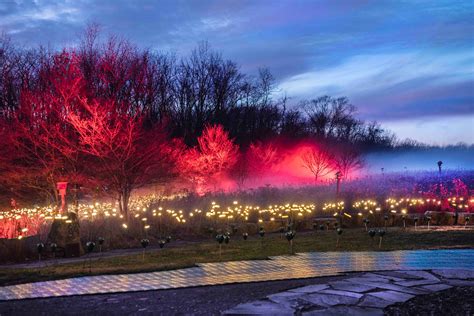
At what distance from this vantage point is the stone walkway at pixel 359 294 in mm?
4930

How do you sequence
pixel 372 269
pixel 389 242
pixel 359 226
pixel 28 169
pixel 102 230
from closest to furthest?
pixel 372 269, pixel 389 242, pixel 102 230, pixel 359 226, pixel 28 169

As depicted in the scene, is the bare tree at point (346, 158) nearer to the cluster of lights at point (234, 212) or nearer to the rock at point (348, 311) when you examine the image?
the cluster of lights at point (234, 212)

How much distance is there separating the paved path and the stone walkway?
2.41 feet

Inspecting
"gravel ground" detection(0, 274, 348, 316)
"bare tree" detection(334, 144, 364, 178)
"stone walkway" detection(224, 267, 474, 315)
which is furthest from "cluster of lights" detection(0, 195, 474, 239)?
"bare tree" detection(334, 144, 364, 178)

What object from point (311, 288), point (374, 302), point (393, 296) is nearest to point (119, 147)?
point (311, 288)

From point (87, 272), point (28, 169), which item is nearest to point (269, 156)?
point (28, 169)

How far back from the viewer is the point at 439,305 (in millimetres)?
5094

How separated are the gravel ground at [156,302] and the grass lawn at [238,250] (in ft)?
5.49

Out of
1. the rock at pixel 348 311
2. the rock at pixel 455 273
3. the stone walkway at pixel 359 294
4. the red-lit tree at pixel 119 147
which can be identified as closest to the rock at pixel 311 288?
the stone walkway at pixel 359 294

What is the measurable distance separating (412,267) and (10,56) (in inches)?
1032

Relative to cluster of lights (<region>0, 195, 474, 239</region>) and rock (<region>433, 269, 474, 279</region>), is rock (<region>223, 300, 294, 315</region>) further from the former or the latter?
cluster of lights (<region>0, 195, 474, 239</region>)

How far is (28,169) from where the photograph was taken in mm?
18156

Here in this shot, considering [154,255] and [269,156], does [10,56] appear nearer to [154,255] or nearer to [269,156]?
[269,156]

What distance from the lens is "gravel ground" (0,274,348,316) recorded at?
5.31 metres
